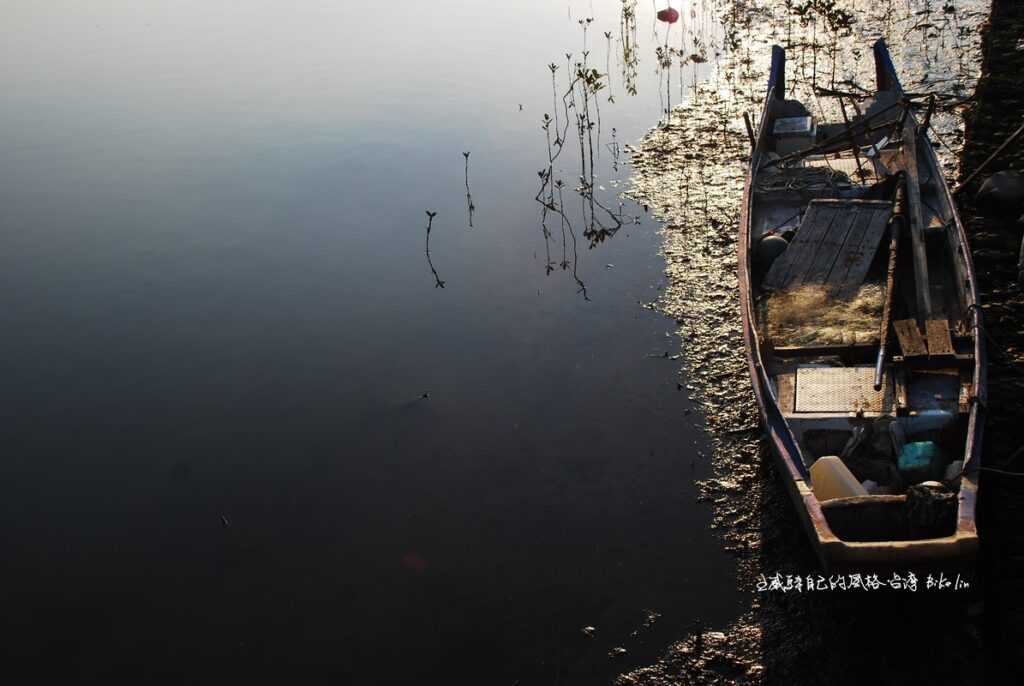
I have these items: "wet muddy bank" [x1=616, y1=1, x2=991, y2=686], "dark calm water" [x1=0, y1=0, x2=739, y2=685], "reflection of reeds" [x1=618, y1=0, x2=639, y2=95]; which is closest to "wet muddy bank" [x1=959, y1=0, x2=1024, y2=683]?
"wet muddy bank" [x1=616, y1=1, x2=991, y2=686]

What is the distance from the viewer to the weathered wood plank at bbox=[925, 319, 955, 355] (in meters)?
6.61

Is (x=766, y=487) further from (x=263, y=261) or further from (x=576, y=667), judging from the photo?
(x=263, y=261)

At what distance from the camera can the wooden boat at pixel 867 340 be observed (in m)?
5.29

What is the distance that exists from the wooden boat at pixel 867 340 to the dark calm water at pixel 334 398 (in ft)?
3.45

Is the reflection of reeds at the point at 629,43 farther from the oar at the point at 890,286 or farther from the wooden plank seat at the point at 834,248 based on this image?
the oar at the point at 890,286

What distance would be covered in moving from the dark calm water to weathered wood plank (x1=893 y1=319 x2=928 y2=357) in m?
1.73

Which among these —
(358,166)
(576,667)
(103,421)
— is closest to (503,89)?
(358,166)

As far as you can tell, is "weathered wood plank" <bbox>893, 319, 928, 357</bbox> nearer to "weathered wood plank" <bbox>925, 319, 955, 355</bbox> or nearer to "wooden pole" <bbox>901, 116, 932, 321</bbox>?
"weathered wood plank" <bbox>925, 319, 955, 355</bbox>

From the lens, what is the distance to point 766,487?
6785mm

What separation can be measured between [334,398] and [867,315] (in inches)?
188

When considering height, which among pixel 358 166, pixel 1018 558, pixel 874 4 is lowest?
pixel 1018 558

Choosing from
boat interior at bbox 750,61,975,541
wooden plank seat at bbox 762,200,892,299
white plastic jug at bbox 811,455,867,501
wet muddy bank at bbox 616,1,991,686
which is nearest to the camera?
wet muddy bank at bbox 616,1,991,686

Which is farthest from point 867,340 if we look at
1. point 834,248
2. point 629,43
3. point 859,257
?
point 629,43

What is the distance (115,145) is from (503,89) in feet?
20.0
